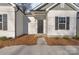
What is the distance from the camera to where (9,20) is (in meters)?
15.9

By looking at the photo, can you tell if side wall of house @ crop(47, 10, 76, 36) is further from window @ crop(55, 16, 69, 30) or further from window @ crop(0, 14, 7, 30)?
window @ crop(0, 14, 7, 30)

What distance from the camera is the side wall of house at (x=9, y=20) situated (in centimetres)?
1584

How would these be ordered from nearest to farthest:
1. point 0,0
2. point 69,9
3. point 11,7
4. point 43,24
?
point 0,0 < point 11,7 < point 69,9 < point 43,24

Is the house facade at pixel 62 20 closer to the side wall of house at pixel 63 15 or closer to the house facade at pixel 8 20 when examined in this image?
the side wall of house at pixel 63 15

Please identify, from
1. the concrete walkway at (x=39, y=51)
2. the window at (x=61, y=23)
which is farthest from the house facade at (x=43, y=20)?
the concrete walkway at (x=39, y=51)

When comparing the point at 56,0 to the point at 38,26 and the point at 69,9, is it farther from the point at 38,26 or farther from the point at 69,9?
the point at 38,26

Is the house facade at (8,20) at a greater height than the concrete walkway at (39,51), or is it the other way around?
the house facade at (8,20)

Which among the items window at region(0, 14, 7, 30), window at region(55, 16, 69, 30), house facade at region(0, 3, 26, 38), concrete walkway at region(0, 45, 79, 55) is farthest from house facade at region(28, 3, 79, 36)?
concrete walkway at region(0, 45, 79, 55)

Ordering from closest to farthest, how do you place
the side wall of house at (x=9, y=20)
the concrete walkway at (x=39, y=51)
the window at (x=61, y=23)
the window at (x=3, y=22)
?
1. the concrete walkway at (x=39, y=51)
2. the window at (x=3, y=22)
3. the side wall of house at (x=9, y=20)
4. the window at (x=61, y=23)

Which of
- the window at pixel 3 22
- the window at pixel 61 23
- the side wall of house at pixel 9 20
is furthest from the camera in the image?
the window at pixel 61 23

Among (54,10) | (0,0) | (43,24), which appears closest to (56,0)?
(0,0)

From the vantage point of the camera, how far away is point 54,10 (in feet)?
58.2

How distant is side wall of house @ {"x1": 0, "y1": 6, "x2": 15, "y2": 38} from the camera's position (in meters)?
Result: 15.8

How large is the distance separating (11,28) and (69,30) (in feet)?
17.7
